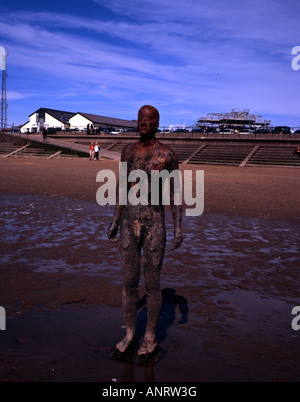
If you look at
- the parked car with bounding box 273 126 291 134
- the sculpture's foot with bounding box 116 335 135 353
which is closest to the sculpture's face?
the sculpture's foot with bounding box 116 335 135 353

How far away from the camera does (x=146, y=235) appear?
3.52 m

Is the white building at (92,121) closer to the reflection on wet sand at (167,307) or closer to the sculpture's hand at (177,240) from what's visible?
the reflection on wet sand at (167,307)

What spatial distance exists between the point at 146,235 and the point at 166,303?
1.48 metres

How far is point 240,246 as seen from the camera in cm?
750

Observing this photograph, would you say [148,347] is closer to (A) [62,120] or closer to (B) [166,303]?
(B) [166,303]

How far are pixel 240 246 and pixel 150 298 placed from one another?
422cm

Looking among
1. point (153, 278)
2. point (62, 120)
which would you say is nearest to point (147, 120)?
point (153, 278)

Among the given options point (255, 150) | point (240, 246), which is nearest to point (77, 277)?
point (240, 246)

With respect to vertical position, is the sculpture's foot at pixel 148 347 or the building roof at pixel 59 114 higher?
the building roof at pixel 59 114

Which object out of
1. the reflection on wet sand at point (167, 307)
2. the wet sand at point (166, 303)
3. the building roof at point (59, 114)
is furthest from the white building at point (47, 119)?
the reflection on wet sand at point (167, 307)

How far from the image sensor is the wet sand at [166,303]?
3.26m

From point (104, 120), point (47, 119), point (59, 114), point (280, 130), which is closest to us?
point (280, 130)

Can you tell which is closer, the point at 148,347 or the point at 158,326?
the point at 148,347
